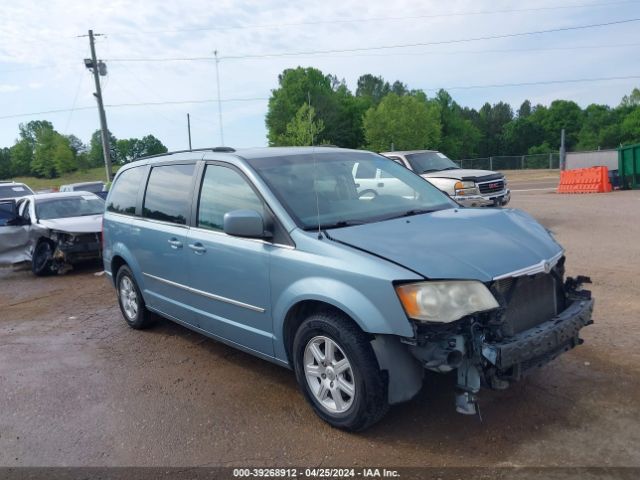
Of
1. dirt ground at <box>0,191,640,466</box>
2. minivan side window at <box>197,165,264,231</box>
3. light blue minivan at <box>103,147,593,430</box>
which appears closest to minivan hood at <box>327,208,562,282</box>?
light blue minivan at <box>103,147,593,430</box>

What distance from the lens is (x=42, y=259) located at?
35.9ft

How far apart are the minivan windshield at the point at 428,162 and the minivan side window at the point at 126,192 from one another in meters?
8.27

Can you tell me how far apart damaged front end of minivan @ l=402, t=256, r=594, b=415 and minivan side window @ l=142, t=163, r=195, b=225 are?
263 centimetres

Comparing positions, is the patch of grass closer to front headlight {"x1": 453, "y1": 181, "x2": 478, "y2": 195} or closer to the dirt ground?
front headlight {"x1": 453, "y1": 181, "x2": 478, "y2": 195}

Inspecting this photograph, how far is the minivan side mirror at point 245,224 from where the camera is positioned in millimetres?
3873

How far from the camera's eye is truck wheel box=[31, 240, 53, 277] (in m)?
10.9

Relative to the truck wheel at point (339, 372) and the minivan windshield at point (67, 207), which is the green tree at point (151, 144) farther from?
the truck wheel at point (339, 372)

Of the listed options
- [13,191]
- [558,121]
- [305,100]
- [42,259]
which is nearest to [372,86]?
[558,121]

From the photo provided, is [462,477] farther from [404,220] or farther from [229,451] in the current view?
[404,220]

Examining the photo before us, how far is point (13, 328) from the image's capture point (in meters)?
7.04

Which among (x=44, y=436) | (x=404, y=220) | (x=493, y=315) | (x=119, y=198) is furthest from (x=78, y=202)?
(x=493, y=315)

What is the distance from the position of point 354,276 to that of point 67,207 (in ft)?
33.2

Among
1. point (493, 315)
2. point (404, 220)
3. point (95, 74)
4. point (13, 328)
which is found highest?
point (95, 74)

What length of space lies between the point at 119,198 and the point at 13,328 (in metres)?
2.33
